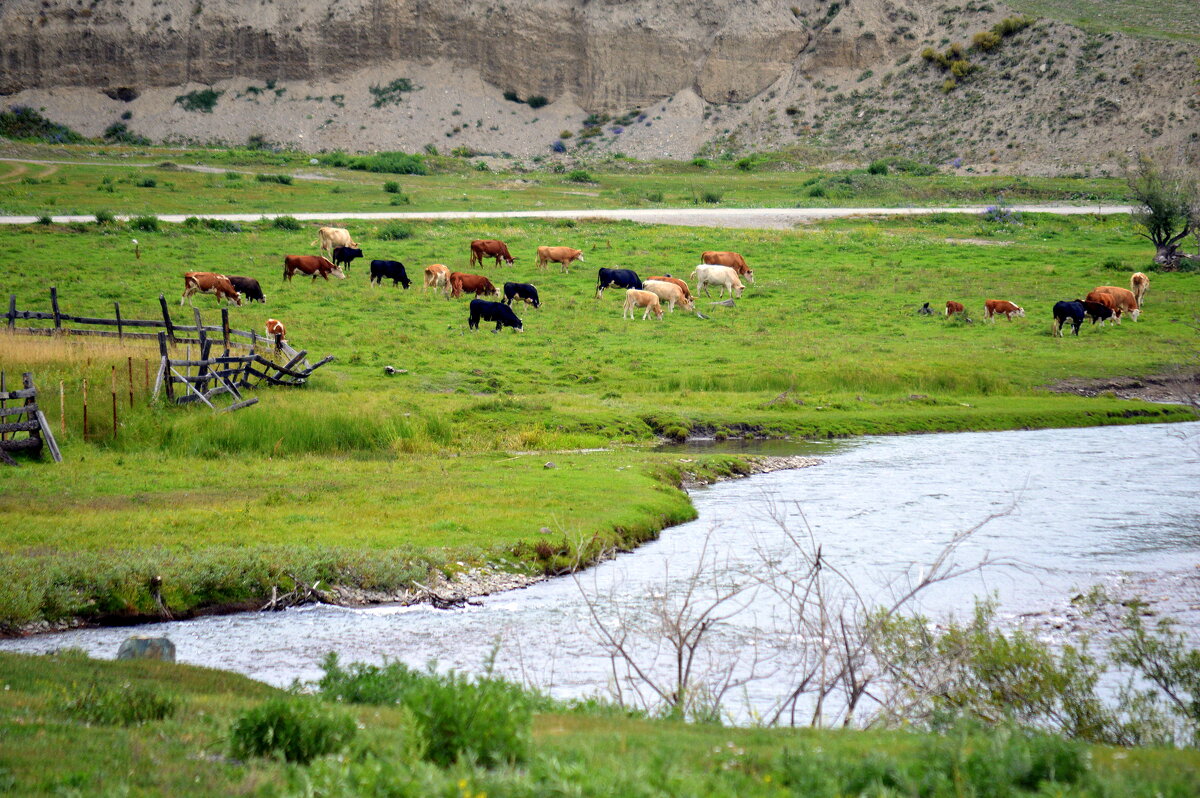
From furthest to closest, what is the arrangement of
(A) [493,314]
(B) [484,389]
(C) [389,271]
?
1. (C) [389,271]
2. (A) [493,314]
3. (B) [484,389]

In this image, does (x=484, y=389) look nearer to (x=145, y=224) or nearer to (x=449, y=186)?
(x=145, y=224)

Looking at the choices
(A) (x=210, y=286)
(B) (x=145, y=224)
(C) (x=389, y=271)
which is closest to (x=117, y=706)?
(A) (x=210, y=286)

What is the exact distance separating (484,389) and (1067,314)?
21.1m

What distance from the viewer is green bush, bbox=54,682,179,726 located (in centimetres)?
808

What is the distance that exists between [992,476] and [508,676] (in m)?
14.9

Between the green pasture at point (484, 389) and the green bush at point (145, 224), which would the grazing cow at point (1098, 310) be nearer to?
the green pasture at point (484, 389)

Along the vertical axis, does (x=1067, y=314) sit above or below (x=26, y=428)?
above

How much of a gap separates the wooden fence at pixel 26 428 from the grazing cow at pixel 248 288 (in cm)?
1601

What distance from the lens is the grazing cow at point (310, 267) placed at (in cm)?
3984

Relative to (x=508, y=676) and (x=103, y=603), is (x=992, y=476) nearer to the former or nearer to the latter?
(x=508, y=676)

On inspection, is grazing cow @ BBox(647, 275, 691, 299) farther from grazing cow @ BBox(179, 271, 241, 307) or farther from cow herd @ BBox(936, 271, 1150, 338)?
grazing cow @ BBox(179, 271, 241, 307)

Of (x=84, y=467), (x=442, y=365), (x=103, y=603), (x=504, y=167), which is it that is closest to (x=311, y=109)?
(x=504, y=167)

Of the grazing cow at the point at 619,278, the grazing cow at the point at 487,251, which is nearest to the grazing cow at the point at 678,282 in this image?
the grazing cow at the point at 619,278

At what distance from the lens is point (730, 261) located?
1725 inches
